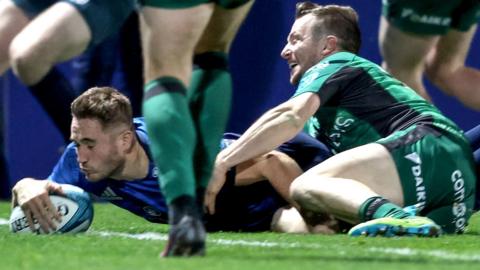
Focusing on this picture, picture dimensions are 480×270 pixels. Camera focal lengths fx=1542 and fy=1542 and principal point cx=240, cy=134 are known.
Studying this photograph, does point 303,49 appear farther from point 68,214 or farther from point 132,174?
point 68,214

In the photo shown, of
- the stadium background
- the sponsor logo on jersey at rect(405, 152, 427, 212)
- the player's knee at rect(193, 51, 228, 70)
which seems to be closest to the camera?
the player's knee at rect(193, 51, 228, 70)

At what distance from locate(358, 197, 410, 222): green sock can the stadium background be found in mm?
2870

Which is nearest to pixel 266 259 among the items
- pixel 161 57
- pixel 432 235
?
pixel 161 57

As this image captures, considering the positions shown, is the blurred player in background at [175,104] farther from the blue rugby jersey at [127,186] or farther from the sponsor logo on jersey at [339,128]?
the sponsor logo on jersey at [339,128]

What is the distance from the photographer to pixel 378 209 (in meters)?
6.06

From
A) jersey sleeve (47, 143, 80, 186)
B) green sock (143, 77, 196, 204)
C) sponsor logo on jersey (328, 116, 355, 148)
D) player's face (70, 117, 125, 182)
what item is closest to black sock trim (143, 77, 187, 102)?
green sock (143, 77, 196, 204)

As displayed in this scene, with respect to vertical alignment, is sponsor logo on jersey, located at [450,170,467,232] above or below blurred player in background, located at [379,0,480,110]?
below

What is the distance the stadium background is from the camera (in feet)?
29.3

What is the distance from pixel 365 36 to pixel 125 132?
9.46 ft

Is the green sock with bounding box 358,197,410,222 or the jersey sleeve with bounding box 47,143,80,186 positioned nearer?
the green sock with bounding box 358,197,410,222

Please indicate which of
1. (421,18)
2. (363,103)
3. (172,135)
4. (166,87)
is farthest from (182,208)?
(363,103)

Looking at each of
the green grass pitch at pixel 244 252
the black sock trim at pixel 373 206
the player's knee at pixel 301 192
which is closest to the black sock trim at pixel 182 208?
the green grass pitch at pixel 244 252

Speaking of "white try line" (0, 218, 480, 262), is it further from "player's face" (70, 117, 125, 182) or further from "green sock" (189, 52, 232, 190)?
"green sock" (189, 52, 232, 190)

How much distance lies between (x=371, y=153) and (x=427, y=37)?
3.41 feet
